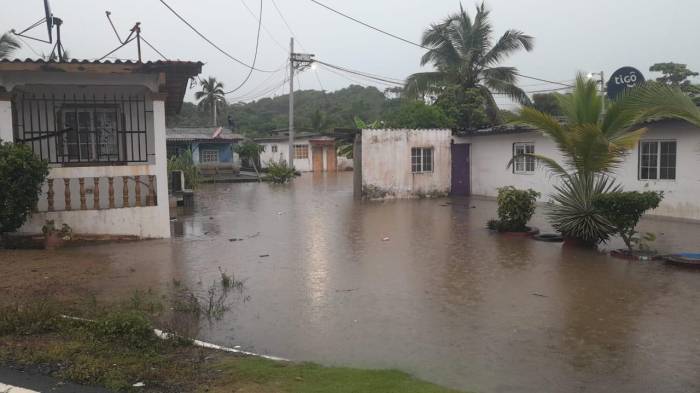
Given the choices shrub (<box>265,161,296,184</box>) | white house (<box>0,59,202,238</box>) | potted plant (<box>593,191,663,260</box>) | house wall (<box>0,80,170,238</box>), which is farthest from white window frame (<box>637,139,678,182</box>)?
shrub (<box>265,161,296,184</box>)

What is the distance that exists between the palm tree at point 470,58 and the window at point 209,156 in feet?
Result: 62.6

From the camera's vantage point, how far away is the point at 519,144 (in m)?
20.0

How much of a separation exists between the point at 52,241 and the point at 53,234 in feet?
0.41

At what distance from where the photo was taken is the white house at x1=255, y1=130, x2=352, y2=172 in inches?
1811

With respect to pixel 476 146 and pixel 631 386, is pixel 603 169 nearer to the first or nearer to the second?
pixel 631 386

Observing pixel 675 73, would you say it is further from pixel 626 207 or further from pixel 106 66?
pixel 106 66

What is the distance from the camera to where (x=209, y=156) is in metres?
42.0

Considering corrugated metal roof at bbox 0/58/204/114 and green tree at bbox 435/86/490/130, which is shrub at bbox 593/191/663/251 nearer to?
corrugated metal roof at bbox 0/58/204/114

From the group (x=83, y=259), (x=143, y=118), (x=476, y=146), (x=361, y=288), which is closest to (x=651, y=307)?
(x=361, y=288)

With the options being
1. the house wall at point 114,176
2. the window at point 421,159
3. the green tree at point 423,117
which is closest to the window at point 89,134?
the house wall at point 114,176

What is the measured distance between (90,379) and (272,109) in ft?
243

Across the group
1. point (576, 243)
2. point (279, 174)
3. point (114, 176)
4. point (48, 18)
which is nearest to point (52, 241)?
point (114, 176)

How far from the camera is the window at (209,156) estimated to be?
137ft

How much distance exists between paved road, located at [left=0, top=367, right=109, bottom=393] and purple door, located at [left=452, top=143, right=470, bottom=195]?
19.6m
